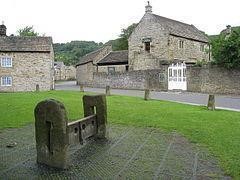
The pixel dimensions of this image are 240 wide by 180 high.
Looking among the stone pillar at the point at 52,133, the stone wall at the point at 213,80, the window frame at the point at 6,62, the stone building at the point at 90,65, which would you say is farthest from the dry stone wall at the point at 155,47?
the stone pillar at the point at 52,133

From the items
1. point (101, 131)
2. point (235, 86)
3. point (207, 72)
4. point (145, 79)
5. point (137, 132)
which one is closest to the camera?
point (101, 131)

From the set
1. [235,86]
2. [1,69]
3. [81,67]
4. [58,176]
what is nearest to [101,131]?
[58,176]

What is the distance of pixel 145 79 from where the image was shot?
38.4 m

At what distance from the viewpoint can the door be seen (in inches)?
1379

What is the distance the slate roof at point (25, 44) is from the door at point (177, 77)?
16291mm

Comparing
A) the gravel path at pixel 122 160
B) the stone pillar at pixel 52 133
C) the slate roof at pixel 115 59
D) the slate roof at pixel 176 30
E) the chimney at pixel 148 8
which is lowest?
the gravel path at pixel 122 160

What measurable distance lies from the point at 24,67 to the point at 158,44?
17.5 metres

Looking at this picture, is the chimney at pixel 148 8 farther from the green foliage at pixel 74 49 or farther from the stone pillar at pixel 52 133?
the green foliage at pixel 74 49

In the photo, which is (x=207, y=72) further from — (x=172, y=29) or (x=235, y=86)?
(x=172, y=29)

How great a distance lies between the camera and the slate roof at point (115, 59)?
51.1m

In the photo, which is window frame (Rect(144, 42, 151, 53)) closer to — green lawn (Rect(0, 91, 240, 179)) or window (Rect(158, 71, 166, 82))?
window (Rect(158, 71, 166, 82))

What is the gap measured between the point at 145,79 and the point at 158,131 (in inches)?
1058

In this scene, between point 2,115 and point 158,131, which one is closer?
point 158,131

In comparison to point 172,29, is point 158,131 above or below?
below
